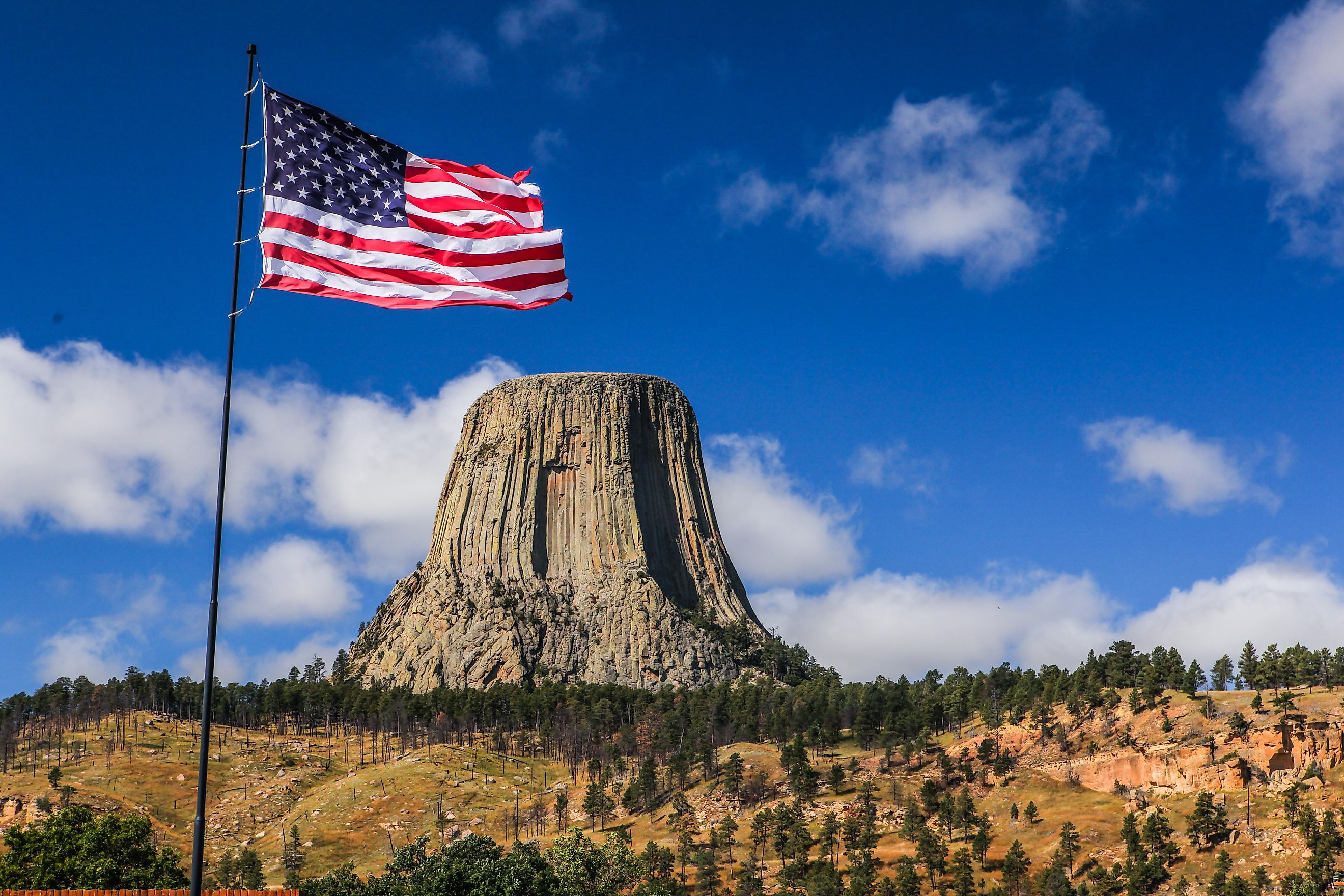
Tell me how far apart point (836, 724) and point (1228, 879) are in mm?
62249

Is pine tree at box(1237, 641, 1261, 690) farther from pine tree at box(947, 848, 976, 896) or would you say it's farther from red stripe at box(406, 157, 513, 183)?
red stripe at box(406, 157, 513, 183)

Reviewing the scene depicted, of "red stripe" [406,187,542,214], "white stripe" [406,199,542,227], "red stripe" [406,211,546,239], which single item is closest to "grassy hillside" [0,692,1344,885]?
"white stripe" [406,199,542,227]

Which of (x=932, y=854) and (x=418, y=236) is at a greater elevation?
(x=418, y=236)

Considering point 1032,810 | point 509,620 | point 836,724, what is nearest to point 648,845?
point 1032,810

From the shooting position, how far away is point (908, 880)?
305ft

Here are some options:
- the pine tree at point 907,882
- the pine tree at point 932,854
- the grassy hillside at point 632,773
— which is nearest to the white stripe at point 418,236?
the pine tree at point 907,882

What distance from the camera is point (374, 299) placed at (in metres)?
26.0

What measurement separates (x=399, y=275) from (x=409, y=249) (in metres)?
0.66

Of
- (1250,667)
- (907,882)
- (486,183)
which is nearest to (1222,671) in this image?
(1250,667)

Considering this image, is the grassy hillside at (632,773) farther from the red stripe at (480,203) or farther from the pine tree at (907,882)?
the red stripe at (480,203)

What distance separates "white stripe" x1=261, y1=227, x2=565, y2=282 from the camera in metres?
25.1

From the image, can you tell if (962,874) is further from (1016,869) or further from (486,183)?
(486,183)

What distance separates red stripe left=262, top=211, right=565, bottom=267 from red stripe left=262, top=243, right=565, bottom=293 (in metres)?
0.35

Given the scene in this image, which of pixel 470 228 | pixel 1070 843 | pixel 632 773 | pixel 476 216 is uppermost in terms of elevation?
pixel 476 216
